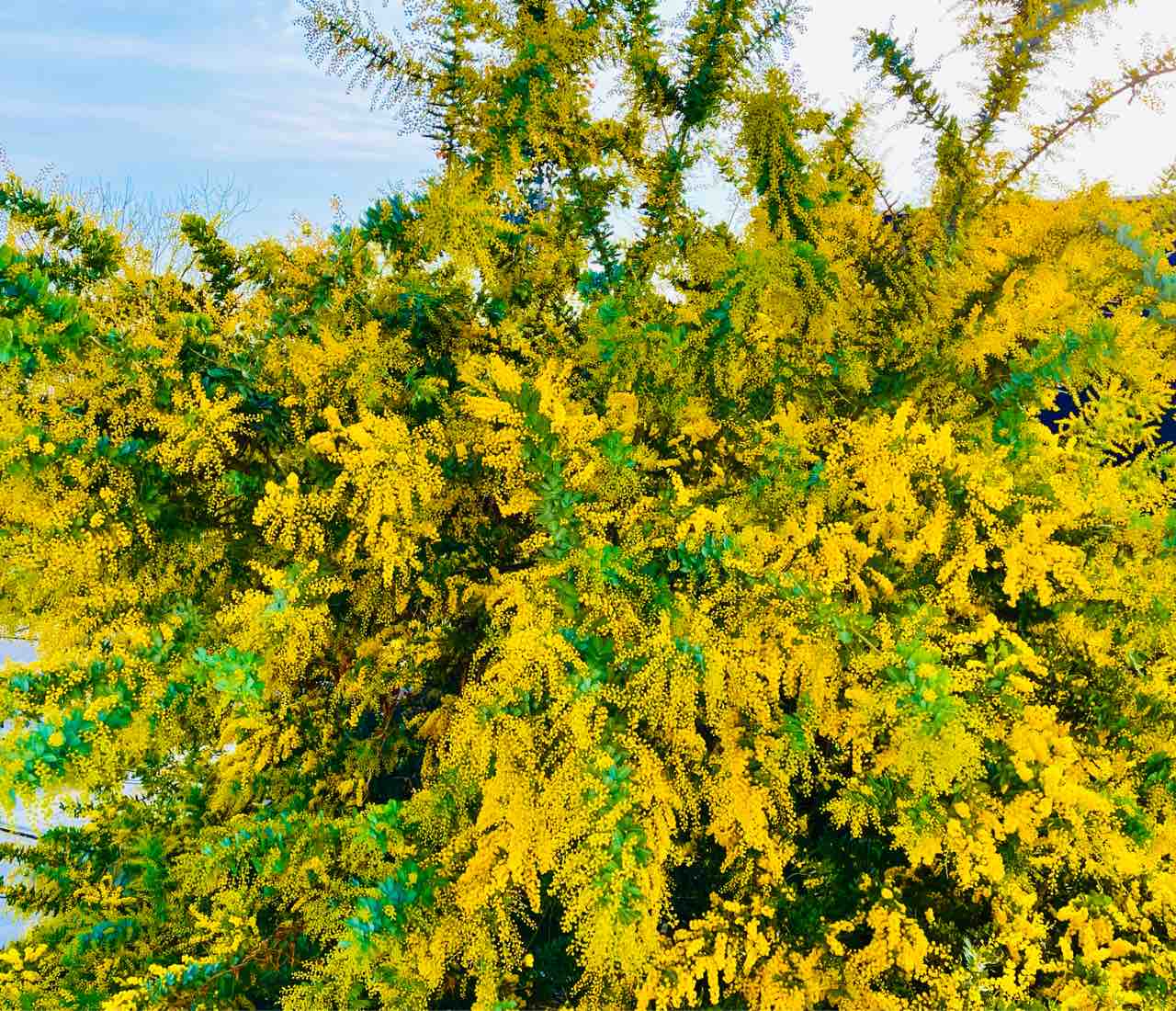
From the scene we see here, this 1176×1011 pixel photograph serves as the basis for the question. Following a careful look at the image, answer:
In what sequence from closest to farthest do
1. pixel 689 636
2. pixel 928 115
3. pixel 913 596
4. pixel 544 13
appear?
1. pixel 689 636
2. pixel 913 596
3. pixel 928 115
4. pixel 544 13

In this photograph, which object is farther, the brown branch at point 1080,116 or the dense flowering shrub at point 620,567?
the brown branch at point 1080,116

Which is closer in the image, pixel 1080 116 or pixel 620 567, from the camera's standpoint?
pixel 620 567

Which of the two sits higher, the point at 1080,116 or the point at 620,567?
the point at 1080,116

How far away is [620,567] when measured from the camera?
6.08 ft

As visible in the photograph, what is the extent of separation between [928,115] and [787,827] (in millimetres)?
2470

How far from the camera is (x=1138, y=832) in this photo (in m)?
2.15

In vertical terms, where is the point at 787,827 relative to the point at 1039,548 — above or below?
below

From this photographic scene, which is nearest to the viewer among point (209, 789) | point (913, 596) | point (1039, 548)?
point (1039, 548)

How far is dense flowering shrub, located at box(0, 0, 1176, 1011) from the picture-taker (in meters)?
1.92

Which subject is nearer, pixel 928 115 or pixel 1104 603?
pixel 1104 603

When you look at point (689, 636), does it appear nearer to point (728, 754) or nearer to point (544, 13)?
point (728, 754)

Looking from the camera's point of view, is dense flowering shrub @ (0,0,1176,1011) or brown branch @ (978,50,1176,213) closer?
dense flowering shrub @ (0,0,1176,1011)

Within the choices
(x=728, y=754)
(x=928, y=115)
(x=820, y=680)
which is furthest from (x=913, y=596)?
(x=928, y=115)

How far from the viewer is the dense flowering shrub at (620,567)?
192 centimetres
